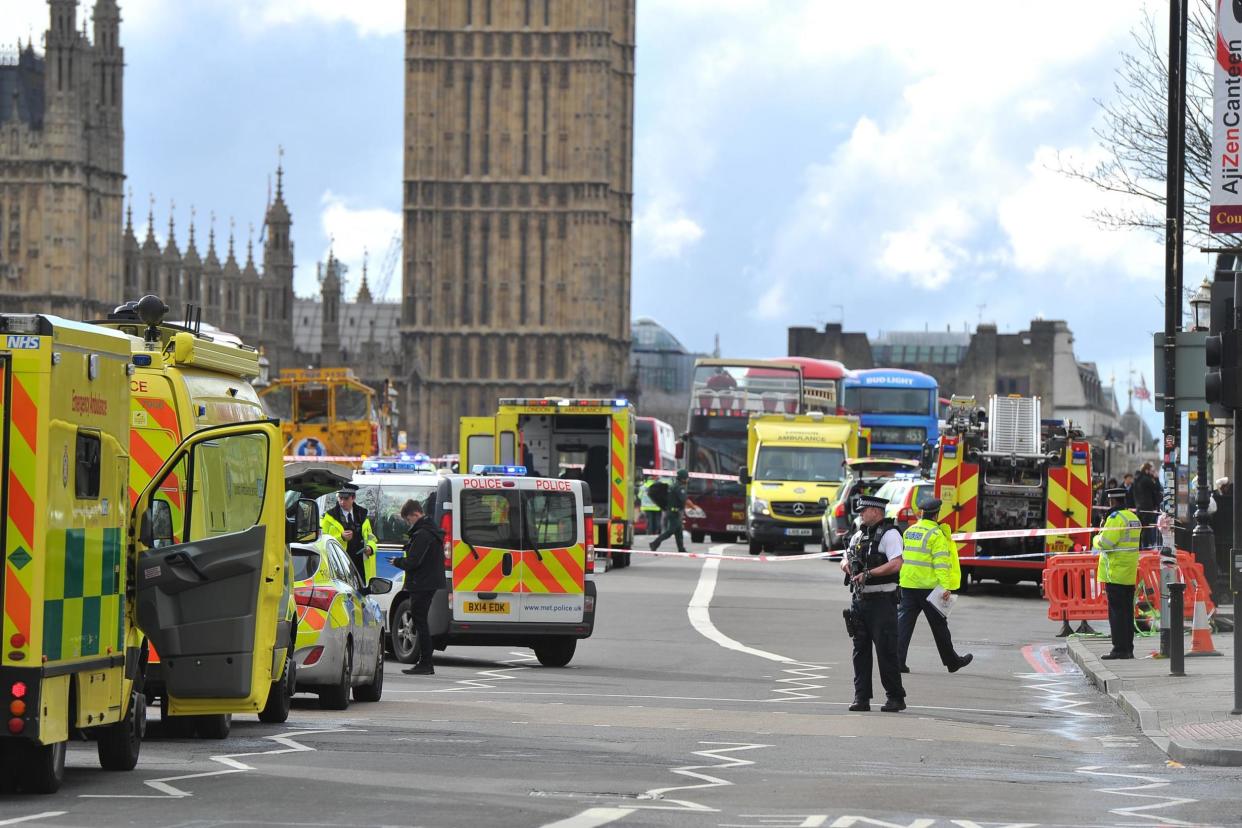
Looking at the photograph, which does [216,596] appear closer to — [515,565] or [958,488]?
[515,565]

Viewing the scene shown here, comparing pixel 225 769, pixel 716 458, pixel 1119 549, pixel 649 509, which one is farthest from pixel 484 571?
pixel 649 509

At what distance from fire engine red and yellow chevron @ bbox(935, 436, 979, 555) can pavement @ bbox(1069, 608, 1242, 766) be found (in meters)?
8.61

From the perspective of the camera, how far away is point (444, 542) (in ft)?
67.7

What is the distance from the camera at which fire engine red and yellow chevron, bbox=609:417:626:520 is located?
40.0 m

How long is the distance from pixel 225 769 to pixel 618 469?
27992mm

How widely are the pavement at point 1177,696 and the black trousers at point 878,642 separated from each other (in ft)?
5.34

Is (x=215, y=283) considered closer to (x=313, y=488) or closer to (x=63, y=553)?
(x=313, y=488)

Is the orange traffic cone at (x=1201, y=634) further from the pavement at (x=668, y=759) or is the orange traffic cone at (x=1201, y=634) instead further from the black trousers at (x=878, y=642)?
the black trousers at (x=878, y=642)

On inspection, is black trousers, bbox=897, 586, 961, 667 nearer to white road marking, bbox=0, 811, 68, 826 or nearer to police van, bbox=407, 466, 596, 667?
police van, bbox=407, 466, 596, 667

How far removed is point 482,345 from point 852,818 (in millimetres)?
95099

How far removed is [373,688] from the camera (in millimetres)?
17031

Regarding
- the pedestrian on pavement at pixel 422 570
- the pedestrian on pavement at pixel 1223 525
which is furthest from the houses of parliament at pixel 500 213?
the pedestrian on pavement at pixel 422 570

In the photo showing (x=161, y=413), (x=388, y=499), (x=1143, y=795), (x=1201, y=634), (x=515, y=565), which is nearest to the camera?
(x=1143, y=795)

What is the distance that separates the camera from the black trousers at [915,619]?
19.8 m
